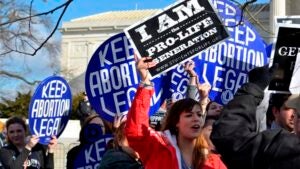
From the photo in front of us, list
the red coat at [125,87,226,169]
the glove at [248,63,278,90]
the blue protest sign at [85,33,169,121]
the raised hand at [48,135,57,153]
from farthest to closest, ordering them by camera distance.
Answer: the raised hand at [48,135,57,153] < the blue protest sign at [85,33,169,121] < the red coat at [125,87,226,169] < the glove at [248,63,278,90]

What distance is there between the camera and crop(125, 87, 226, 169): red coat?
4422 mm

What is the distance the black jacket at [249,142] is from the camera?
289 cm

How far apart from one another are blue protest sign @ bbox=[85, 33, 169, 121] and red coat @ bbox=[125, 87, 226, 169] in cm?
106

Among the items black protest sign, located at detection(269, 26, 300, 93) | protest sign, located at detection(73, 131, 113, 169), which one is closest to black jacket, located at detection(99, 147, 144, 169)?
protest sign, located at detection(73, 131, 113, 169)

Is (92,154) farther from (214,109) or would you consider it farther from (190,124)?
(190,124)

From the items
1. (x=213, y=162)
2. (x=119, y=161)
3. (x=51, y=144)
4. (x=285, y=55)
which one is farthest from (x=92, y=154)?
(x=285, y=55)

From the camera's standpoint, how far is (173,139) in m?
4.53

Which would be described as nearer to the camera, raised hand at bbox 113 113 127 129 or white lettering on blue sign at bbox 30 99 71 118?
raised hand at bbox 113 113 127 129

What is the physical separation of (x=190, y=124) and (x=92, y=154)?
1.83m

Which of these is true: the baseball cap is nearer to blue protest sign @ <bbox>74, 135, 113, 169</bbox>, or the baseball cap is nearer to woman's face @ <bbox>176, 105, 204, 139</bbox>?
woman's face @ <bbox>176, 105, 204, 139</bbox>

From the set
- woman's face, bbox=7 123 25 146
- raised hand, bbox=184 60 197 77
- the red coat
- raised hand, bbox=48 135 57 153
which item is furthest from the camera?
raised hand, bbox=48 135 57 153

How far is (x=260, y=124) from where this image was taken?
13.7ft

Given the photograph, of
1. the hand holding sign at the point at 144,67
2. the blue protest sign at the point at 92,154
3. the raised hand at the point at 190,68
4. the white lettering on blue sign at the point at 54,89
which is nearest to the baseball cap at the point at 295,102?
the hand holding sign at the point at 144,67

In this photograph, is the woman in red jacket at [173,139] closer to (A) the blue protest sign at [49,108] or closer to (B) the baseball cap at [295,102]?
(B) the baseball cap at [295,102]
